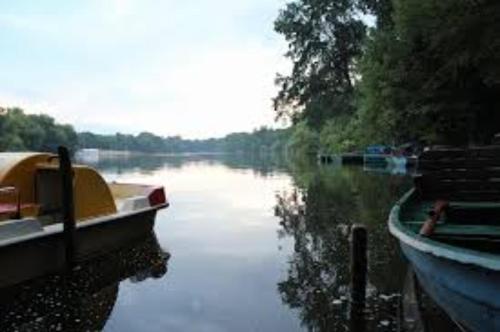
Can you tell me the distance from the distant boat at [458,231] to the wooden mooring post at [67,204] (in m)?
6.11

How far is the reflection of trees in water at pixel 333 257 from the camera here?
35.3ft

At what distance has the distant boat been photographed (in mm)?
7344

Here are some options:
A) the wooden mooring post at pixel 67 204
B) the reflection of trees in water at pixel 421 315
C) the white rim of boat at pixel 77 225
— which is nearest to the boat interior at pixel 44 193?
the white rim of boat at pixel 77 225

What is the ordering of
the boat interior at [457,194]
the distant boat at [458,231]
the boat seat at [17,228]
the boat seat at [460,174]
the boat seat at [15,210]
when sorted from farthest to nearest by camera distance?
the boat seat at [15,210]
the boat seat at [17,228]
the boat seat at [460,174]
the boat interior at [457,194]
the distant boat at [458,231]

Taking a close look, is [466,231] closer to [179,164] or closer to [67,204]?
[67,204]

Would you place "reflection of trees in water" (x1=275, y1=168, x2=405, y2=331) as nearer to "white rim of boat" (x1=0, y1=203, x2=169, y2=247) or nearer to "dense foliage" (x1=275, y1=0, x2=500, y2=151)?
"white rim of boat" (x1=0, y1=203, x2=169, y2=247)

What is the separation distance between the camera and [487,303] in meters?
7.31

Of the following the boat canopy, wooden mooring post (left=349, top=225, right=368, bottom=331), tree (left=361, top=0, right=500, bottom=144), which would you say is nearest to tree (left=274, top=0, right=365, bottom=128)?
tree (left=361, top=0, right=500, bottom=144)

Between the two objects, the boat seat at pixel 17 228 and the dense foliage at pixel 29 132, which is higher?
the dense foliage at pixel 29 132

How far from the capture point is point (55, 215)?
15.8 m

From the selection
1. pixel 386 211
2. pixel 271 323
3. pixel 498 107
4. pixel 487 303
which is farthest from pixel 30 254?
pixel 498 107

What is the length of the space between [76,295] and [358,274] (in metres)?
5.49

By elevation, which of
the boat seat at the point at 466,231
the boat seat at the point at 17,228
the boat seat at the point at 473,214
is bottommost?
the boat seat at the point at 17,228

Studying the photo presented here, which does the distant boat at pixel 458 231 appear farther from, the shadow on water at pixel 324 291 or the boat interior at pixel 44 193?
the boat interior at pixel 44 193
